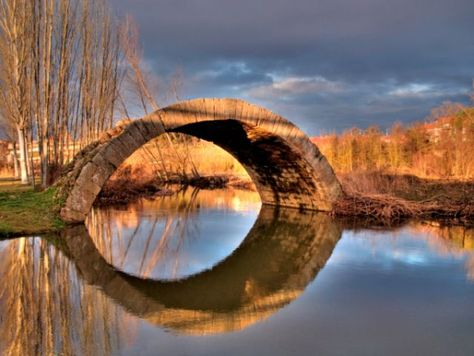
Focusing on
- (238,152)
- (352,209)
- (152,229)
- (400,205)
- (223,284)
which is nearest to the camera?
(223,284)

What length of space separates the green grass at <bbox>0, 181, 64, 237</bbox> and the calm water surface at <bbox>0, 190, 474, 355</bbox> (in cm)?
43

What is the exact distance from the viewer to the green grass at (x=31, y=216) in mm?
8266

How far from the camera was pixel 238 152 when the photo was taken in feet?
42.4

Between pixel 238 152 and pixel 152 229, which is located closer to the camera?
pixel 152 229

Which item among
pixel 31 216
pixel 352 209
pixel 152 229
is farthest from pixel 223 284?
pixel 352 209

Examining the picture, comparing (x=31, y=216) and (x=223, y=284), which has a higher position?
(x=31, y=216)

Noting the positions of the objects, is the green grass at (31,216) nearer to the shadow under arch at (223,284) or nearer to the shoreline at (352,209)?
the shoreline at (352,209)

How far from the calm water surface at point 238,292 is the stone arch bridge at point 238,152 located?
3.53 feet

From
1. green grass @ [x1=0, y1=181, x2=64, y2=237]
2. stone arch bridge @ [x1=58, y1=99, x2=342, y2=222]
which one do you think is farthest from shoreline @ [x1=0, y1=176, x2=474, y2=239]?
stone arch bridge @ [x1=58, y1=99, x2=342, y2=222]

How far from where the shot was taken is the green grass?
827 cm

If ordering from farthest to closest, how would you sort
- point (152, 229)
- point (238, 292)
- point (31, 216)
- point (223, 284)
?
point (152, 229)
point (31, 216)
point (223, 284)
point (238, 292)

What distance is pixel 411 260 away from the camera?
723cm

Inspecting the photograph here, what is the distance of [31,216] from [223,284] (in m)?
4.86

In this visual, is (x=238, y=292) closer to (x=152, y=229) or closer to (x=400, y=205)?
(x=152, y=229)
